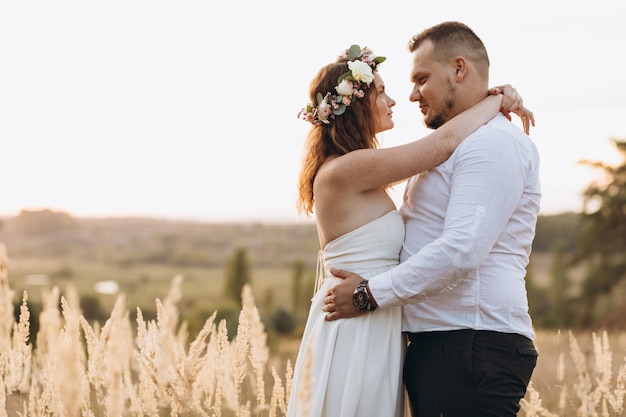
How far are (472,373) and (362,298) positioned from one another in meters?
0.62

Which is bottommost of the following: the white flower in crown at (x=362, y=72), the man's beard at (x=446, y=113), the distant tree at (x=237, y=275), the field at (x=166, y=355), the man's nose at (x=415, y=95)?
the distant tree at (x=237, y=275)

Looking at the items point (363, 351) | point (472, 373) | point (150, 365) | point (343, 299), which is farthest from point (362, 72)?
point (150, 365)

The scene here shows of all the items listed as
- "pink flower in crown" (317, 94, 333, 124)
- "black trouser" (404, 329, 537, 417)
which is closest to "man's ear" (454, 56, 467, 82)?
"pink flower in crown" (317, 94, 333, 124)

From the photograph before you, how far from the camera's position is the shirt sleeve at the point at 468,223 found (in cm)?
321

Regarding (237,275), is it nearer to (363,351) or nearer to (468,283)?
(363,351)

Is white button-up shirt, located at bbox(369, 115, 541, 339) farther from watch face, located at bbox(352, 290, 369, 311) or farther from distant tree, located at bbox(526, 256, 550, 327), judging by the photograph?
A: distant tree, located at bbox(526, 256, 550, 327)

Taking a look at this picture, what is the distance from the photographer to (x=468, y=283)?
338 centimetres

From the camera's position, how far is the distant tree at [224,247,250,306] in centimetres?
2658

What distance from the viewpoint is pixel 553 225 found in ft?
169

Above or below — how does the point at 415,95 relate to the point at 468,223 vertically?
above

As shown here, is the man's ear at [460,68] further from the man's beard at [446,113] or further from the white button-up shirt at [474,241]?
the white button-up shirt at [474,241]

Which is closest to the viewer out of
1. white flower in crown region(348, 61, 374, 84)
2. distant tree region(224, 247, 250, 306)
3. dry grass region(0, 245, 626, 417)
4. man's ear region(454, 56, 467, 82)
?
dry grass region(0, 245, 626, 417)

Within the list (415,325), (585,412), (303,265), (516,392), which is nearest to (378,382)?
(415,325)

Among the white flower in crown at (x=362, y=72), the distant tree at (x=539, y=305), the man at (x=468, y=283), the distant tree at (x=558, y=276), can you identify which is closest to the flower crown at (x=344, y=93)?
the white flower in crown at (x=362, y=72)
